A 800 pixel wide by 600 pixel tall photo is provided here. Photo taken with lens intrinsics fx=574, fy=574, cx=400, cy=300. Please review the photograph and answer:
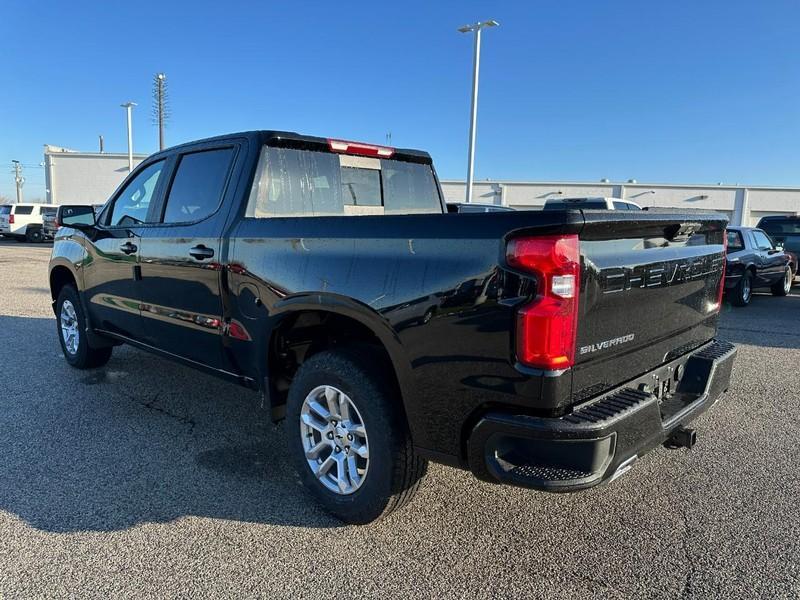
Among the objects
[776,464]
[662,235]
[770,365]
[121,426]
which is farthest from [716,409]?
[121,426]

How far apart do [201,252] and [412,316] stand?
1746 mm

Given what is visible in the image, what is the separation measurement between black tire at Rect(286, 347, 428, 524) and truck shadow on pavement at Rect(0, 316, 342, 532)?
0.22m

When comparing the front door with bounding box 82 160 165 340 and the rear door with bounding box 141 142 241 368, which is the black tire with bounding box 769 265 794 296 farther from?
the front door with bounding box 82 160 165 340

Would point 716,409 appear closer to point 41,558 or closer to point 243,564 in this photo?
point 243,564

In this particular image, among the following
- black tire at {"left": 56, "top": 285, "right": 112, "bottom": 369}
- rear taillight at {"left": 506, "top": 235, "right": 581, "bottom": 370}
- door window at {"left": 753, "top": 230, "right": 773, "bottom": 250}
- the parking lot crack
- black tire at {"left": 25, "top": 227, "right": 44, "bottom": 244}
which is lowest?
the parking lot crack

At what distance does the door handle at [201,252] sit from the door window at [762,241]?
38.3 feet

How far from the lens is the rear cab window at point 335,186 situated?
3.54m

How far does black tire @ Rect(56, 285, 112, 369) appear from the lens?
211 inches

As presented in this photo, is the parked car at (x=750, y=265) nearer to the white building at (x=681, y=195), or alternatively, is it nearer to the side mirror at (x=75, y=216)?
the side mirror at (x=75, y=216)

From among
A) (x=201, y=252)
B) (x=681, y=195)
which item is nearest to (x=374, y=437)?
(x=201, y=252)

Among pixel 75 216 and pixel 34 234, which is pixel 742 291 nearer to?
pixel 75 216

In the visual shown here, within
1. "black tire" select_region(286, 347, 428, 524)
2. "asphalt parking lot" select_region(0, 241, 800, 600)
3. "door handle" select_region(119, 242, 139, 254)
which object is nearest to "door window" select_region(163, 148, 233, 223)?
"door handle" select_region(119, 242, 139, 254)

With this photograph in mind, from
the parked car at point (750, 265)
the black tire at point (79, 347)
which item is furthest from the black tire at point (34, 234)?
the parked car at point (750, 265)

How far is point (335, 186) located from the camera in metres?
3.96
